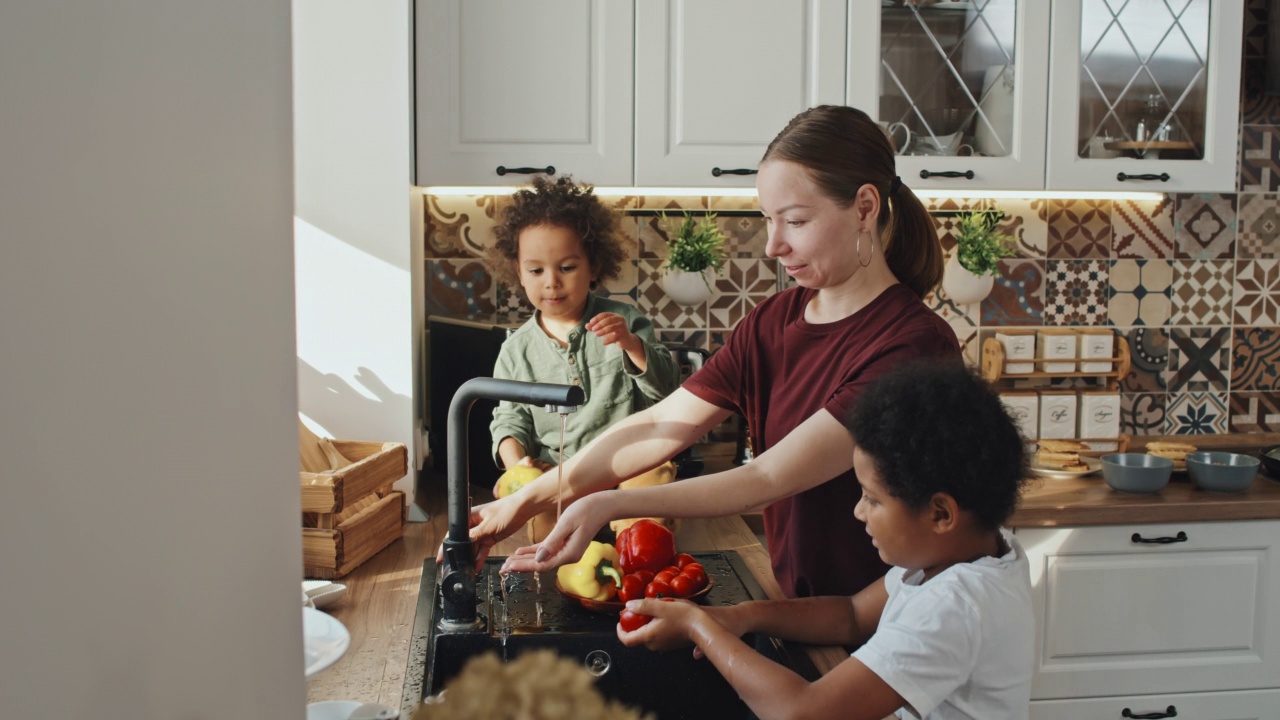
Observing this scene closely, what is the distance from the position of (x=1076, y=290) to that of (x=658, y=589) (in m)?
1.95

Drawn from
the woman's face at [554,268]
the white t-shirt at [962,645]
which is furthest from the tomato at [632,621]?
the woman's face at [554,268]

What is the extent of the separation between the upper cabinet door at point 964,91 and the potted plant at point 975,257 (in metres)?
0.26

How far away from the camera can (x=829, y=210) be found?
1342 millimetres

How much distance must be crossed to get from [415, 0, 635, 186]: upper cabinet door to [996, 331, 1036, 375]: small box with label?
3.89 feet

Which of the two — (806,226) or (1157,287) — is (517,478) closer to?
(806,226)

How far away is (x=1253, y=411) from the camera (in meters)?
2.92

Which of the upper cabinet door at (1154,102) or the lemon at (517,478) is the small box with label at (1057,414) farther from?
the lemon at (517,478)

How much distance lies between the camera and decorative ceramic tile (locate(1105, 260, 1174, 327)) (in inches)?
113

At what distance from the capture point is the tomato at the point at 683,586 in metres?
1.39

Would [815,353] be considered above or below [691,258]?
below

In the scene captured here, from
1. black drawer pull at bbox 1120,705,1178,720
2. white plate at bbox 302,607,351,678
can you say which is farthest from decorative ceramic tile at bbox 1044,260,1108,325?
white plate at bbox 302,607,351,678

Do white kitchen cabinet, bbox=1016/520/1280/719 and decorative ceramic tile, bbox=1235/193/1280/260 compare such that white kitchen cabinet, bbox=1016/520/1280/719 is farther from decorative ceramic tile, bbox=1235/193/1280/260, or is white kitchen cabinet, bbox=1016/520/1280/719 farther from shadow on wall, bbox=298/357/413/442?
shadow on wall, bbox=298/357/413/442

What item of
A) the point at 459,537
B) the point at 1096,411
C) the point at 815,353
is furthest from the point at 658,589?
the point at 1096,411

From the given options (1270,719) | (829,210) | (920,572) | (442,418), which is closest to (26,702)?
(920,572)
